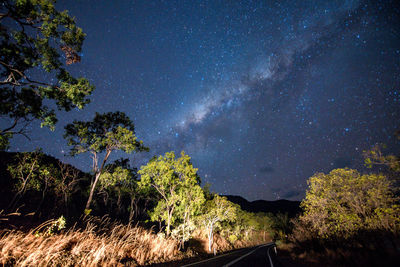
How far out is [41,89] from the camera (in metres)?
11.6

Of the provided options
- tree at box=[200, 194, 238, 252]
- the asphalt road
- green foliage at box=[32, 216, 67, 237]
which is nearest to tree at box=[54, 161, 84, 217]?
green foliage at box=[32, 216, 67, 237]

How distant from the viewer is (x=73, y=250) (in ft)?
20.4

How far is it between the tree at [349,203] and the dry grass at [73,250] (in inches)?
546

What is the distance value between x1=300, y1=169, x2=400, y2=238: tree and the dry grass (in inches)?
546

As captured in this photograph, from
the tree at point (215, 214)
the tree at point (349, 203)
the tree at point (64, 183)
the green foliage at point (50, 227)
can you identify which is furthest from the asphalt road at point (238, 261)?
the tree at point (64, 183)

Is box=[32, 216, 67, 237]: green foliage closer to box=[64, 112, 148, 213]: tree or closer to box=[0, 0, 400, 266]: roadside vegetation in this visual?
box=[0, 0, 400, 266]: roadside vegetation

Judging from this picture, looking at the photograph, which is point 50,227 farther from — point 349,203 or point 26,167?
point 26,167

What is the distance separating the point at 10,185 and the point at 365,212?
5391cm

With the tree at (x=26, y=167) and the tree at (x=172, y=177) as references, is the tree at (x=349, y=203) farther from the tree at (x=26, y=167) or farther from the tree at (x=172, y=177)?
the tree at (x=26, y=167)

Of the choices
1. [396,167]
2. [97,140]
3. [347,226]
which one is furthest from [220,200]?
[396,167]

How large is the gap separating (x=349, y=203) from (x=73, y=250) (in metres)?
18.4

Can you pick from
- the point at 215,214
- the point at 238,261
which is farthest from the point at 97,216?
the point at 215,214

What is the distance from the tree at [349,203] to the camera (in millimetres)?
11062

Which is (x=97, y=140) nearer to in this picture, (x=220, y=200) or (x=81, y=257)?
(x=81, y=257)
